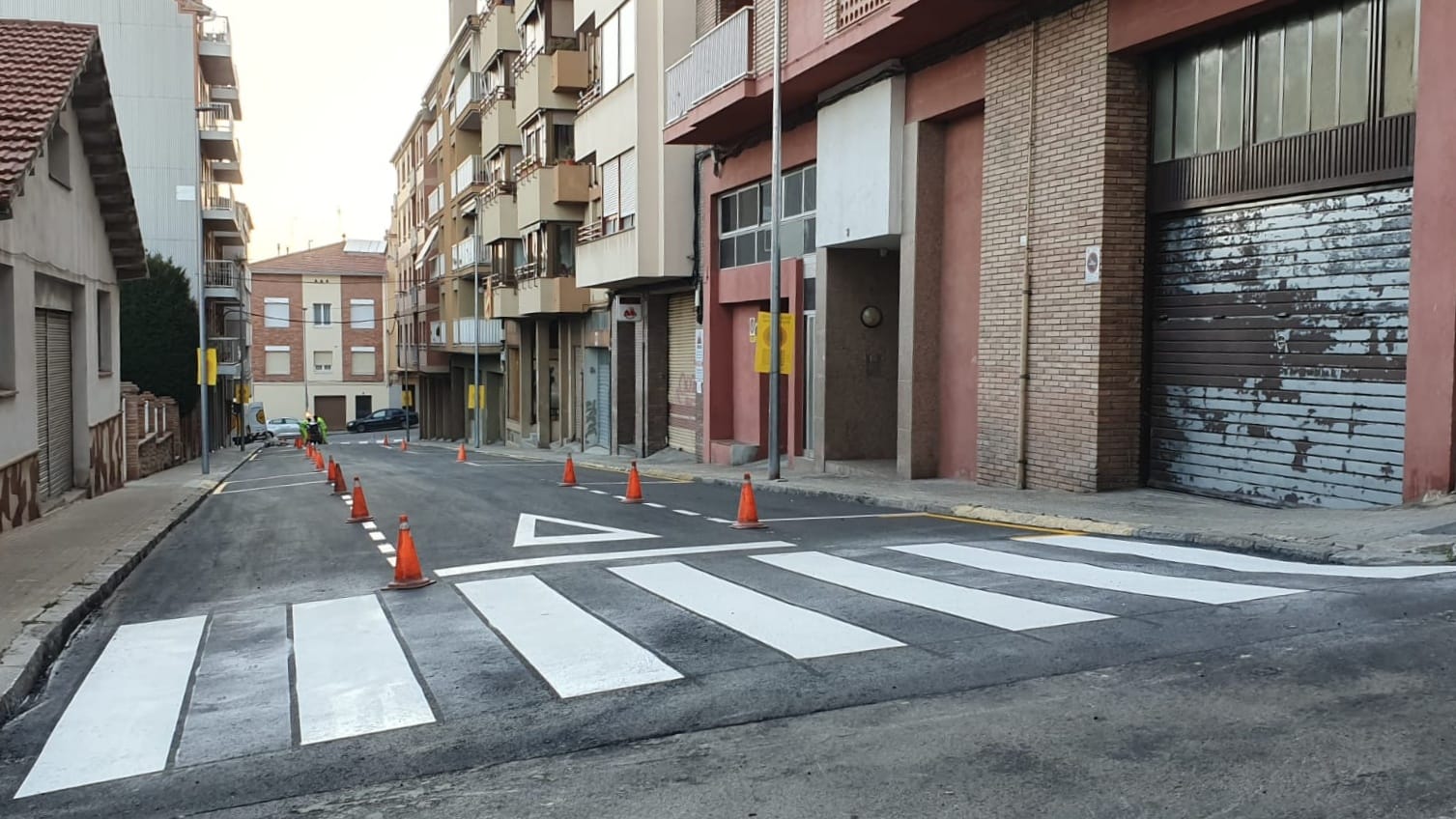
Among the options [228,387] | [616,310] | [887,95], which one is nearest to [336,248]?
[228,387]

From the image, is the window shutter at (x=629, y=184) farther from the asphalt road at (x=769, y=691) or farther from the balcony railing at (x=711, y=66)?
the asphalt road at (x=769, y=691)

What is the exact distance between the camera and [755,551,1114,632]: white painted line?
665 centimetres

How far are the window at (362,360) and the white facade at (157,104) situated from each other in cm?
3753

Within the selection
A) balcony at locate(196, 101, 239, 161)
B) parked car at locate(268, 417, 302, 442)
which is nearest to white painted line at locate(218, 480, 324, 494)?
balcony at locate(196, 101, 239, 161)

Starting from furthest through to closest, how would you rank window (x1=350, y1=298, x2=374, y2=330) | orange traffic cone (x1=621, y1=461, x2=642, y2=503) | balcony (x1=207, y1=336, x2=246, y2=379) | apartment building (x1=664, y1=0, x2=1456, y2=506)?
window (x1=350, y1=298, x2=374, y2=330) → balcony (x1=207, y1=336, x2=246, y2=379) → orange traffic cone (x1=621, y1=461, x2=642, y2=503) → apartment building (x1=664, y1=0, x2=1456, y2=506)

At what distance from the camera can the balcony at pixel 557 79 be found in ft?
115

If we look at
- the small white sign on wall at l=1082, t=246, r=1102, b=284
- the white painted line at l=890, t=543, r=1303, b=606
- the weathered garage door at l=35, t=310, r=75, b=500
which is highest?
the small white sign on wall at l=1082, t=246, r=1102, b=284

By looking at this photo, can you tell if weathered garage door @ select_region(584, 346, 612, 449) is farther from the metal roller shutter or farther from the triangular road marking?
the triangular road marking

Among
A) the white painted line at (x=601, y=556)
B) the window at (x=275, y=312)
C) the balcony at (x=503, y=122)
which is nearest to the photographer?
the white painted line at (x=601, y=556)

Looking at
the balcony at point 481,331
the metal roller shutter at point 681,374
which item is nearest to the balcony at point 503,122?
the balcony at point 481,331

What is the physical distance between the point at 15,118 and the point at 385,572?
23.6ft

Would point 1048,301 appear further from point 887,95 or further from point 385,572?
point 385,572

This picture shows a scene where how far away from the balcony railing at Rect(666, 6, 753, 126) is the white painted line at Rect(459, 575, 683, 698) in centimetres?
1447

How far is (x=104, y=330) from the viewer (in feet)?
66.8
